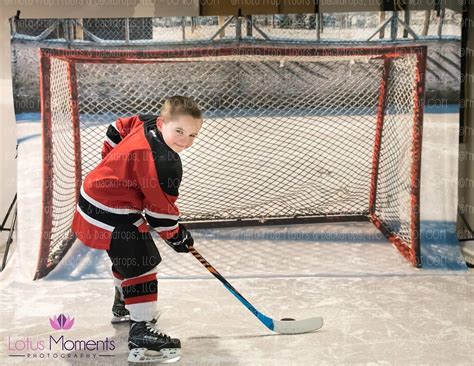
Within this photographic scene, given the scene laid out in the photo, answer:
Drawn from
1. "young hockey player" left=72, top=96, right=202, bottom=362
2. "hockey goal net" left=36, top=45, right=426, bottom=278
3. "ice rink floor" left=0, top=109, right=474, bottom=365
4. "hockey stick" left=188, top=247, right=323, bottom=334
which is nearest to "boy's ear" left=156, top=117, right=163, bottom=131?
"young hockey player" left=72, top=96, right=202, bottom=362

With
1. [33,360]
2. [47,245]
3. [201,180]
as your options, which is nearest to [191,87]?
[201,180]

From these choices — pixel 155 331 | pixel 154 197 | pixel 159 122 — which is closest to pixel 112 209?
pixel 154 197

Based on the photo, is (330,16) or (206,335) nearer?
(206,335)

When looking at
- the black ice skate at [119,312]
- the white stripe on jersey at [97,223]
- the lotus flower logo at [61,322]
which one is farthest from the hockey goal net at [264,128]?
the white stripe on jersey at [97,223]

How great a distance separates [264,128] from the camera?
3.18 metres

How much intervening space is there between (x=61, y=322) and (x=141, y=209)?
2.04 feet

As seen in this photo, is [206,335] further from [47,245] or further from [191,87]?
[191,87]

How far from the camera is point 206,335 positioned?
2.24 m

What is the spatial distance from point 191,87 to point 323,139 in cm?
74

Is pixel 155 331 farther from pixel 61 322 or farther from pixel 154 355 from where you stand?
pixel 61 322

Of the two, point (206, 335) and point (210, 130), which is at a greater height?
point (210, 130)

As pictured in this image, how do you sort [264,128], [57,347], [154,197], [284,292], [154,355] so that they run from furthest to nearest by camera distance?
[264,128], [284,292], [57,347], [154,355], [154,197]

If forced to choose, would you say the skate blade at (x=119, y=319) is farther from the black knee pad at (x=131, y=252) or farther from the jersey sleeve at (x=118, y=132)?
the jersey sleeve at (x=118, y=132)

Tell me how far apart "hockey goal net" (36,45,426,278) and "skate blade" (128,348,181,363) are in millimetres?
1060
